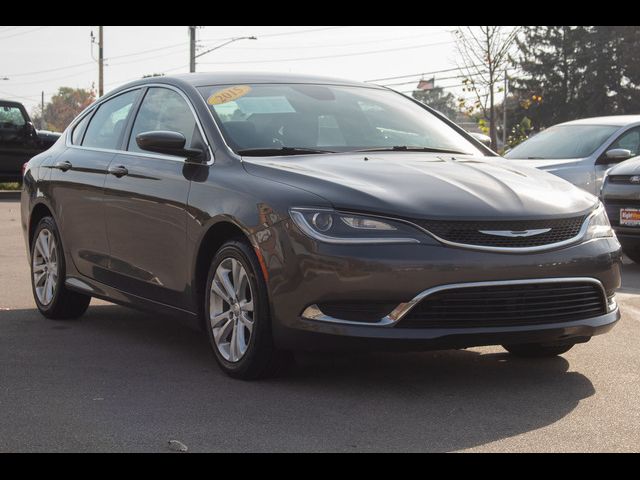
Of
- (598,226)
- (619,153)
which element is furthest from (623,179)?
(598,226)

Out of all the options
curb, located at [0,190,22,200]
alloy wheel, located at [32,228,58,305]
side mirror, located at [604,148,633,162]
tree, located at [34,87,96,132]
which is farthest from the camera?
tree, located at [34,87,96,132]

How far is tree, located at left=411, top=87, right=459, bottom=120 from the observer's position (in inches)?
4742

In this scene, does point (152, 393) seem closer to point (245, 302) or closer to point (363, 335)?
point (245, 302)

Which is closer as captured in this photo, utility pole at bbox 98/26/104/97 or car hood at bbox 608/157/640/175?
car hood at bbox 608/157/640/175

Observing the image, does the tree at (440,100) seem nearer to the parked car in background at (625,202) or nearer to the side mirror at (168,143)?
the parked car in background at (625,202)

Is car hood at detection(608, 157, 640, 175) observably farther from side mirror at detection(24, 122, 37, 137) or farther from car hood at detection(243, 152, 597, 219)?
side mirror at detection(24, 122, 37, 137)

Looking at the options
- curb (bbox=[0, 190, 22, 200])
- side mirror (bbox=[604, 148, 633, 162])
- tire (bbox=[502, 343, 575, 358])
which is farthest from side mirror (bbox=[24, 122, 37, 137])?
tire (bbox=[502, 343, 575, 358])

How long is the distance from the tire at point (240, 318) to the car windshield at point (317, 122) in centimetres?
69

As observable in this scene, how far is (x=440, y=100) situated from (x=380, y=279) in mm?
121063

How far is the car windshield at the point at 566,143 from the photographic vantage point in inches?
575

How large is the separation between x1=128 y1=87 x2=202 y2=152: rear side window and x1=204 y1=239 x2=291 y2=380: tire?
88 cm

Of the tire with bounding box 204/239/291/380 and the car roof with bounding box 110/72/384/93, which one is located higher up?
the car roof with bounding box 110/72/384/93

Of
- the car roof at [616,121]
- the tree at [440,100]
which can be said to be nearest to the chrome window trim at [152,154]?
the car roof at [616,121]
